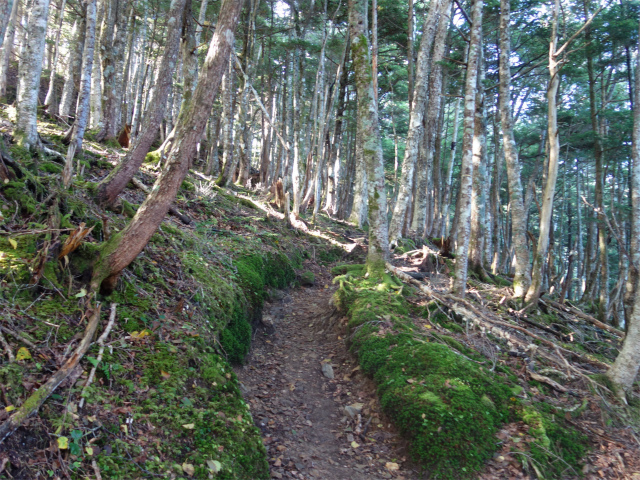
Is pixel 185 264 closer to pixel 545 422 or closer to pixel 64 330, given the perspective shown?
pixel 64 330

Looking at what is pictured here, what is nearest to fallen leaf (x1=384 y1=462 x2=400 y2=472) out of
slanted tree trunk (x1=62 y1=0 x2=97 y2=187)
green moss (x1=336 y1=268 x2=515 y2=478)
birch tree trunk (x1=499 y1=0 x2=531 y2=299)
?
green moss (x1=336 y1=268 x2=515 y2=478)

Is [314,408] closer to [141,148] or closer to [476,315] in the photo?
[476,315]

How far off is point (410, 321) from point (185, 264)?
12.6 feet

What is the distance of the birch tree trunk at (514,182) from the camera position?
8.76 meters

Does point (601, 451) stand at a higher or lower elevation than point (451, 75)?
lower

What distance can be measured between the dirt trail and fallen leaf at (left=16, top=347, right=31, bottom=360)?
2572mm

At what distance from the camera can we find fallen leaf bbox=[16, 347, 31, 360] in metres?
2.89

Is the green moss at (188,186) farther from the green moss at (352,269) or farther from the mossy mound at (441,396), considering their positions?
the mossy mound at (441,396)

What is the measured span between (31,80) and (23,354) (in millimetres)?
5611

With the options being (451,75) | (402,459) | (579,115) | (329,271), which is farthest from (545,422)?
(579,115)

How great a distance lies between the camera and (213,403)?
3893 millimetres

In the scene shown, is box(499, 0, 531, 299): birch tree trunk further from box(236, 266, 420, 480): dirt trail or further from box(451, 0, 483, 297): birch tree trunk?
box(236, 266, 420, 480): dirt trail

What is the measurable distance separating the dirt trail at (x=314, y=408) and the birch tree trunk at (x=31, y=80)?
517 cm

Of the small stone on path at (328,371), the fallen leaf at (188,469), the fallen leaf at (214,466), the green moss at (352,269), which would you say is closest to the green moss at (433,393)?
the small stone on path at (328,371)
